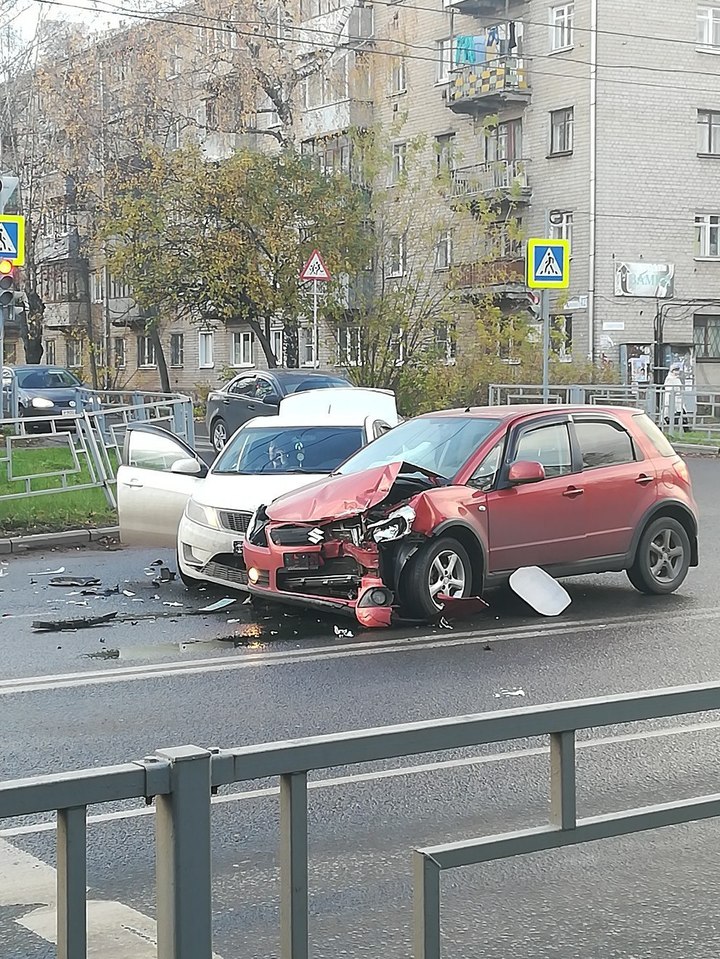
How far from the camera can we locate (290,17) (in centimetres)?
4156

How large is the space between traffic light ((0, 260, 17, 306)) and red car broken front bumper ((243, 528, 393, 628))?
30.8 feet

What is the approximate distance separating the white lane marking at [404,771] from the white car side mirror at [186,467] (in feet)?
23.3

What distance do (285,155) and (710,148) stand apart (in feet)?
43.0

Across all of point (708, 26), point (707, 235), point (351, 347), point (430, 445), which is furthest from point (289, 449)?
point (708, 26)

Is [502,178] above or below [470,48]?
below

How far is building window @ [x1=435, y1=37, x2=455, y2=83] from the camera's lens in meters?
46.6

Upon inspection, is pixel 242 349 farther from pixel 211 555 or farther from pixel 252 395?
pixel 211 555

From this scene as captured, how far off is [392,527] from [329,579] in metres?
0.60

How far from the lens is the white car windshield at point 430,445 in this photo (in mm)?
11734

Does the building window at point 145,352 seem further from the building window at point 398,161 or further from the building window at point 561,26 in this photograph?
the building window at point 561,26

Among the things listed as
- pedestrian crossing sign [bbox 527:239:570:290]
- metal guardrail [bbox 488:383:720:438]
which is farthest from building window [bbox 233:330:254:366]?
pedestrian crossing sign [bbox 527:239:570:290]

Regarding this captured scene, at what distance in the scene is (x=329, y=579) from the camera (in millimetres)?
10969

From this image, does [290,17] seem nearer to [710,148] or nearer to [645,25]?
[645,25]

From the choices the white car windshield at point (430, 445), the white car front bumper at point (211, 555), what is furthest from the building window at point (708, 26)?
the white car front bumper at point (211, 555)
